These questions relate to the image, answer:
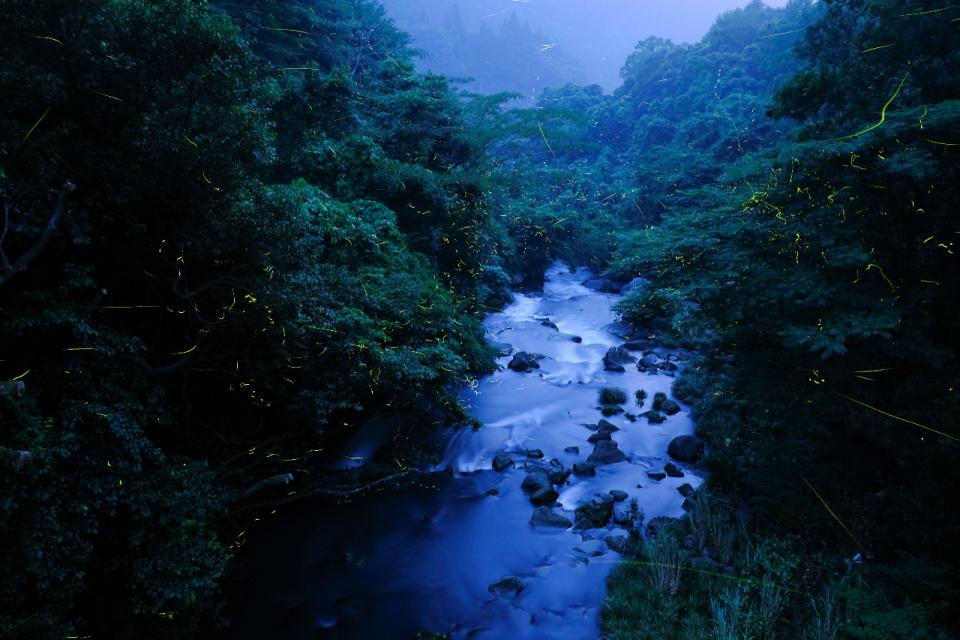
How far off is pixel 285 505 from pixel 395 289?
5294 mm

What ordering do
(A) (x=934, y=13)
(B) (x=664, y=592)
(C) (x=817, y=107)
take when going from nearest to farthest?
(A) (x=934, y=13)
(B) (x=664, y=592)
(C) (x=817, y=107)

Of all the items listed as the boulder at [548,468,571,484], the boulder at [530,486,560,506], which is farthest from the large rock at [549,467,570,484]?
the boulder at [530,486,560,506]

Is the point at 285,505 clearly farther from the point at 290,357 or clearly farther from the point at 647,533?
the point at 647,533

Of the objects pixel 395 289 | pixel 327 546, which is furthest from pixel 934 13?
pixel 327 546

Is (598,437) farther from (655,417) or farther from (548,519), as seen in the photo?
(548,519)

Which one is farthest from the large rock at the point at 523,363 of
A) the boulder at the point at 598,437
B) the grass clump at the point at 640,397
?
the boulder at the point at 598,437

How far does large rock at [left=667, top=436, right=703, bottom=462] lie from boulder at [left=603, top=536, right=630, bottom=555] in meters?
4.00

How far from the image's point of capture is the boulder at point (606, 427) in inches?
551

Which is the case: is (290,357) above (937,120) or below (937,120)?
below

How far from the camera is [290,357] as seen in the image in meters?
7.87

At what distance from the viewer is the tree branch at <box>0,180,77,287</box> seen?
4626mm

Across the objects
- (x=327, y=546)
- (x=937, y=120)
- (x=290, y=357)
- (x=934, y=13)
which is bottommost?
(x=327, y=546)

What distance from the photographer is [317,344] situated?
8211mm

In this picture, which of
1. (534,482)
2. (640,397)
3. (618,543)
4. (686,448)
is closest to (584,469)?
(534,482)
